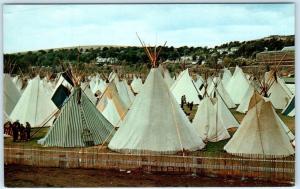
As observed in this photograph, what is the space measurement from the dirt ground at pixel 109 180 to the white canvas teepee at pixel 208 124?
1335mm

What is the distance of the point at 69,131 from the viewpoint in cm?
865

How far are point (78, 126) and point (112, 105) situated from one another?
1236mm

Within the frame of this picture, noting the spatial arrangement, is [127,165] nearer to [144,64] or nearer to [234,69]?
[144,64]

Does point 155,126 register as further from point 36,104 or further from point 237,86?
point 36,104

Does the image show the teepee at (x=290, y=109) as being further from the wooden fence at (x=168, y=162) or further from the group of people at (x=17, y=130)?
the group of people at (x=17, y=130)

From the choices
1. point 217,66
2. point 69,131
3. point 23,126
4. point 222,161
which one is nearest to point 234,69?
point 217,66

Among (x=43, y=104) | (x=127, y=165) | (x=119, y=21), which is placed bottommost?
(x=127, y=165)

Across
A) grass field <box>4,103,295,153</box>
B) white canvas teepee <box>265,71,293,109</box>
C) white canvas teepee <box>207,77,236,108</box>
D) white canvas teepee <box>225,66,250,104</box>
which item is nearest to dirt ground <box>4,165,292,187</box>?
grass field <box>4,103,295,153</box>

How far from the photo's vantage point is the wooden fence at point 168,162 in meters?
7.92

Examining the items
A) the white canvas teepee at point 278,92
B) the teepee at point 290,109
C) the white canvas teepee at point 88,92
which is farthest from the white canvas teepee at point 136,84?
the teepee at point 290,109

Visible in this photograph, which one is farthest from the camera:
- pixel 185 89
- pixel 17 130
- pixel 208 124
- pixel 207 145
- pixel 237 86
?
pixel 185 89

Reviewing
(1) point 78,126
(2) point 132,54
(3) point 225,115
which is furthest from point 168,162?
(3) point 225,115

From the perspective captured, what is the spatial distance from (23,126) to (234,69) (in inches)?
134

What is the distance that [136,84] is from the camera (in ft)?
31.2
